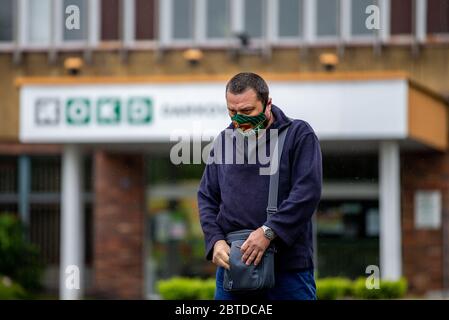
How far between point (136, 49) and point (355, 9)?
Answer: 393 centimetres

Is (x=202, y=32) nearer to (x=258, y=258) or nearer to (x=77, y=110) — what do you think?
(x=77, y=110)

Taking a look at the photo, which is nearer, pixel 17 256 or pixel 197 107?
pixel 197 107

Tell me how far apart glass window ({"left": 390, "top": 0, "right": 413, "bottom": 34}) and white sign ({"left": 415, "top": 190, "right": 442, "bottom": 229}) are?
2872 millimetres

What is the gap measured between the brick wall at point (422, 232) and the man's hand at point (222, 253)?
52.6 ft

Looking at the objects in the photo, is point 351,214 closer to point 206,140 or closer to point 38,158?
point 206,140

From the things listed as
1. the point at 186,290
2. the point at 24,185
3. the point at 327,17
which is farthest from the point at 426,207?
the point at 186,290

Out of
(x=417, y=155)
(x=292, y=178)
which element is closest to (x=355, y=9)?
(x=417, y=155)

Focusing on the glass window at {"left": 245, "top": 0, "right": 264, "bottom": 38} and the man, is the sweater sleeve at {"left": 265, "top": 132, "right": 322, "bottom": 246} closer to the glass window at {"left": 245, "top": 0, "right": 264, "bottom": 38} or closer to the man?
the man

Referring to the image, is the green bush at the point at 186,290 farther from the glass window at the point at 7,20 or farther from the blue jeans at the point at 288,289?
the glass window at the point at 7,20

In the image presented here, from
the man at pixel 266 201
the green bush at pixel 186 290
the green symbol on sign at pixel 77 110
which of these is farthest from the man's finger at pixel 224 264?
the green symbol on sign at pixel 77 110

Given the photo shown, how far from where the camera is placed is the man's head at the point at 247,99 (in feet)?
16.9

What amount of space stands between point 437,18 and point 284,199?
52.1ft

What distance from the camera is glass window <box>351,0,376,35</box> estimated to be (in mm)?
20547

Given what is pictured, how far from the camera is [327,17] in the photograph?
2086 centimetres
